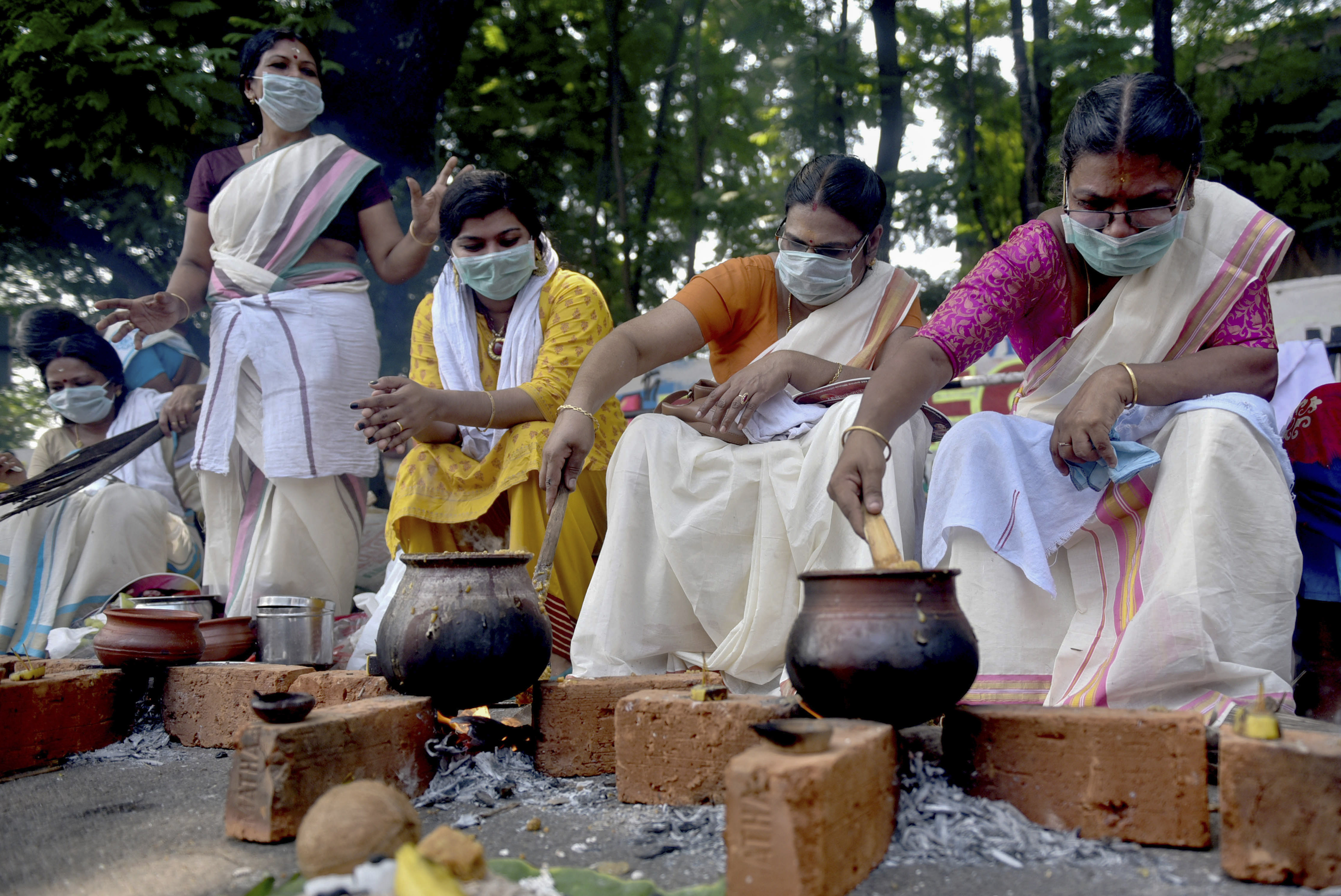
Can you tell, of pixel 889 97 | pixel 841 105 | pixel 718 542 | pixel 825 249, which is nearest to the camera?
pixel 718 542

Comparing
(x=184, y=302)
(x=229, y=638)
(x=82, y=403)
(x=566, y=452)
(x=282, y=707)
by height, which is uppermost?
(x=184, y=302)

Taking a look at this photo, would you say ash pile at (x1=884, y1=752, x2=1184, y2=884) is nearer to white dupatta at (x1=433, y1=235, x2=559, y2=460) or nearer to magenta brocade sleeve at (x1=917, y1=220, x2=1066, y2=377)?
magenta brocade sleeve at (x1=917, y1=220, x2=1066, y2=377)

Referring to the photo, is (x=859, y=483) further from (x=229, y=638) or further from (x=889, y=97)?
(x=889, y=97)

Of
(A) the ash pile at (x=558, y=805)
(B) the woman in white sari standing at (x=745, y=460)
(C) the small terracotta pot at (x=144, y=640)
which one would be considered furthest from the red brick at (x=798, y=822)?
(C) the small terracotta pot at (x=144, y=640)

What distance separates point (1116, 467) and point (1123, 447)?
0.08 m

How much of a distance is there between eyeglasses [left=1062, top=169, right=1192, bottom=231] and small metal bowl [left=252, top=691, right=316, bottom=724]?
2.45m

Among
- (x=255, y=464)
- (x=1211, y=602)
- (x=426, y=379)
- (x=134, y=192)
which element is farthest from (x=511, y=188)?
(x=134, y=192)

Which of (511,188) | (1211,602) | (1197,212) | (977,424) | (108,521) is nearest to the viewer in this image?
(1211,602)

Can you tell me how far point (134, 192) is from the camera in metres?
7.18

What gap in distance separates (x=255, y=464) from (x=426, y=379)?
38.9 inches

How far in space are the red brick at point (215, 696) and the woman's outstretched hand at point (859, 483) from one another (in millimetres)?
1764

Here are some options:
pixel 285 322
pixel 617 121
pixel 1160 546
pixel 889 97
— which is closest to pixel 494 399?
pixel 285 322

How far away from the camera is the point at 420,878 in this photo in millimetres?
1491

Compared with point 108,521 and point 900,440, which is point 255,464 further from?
point 900,440
